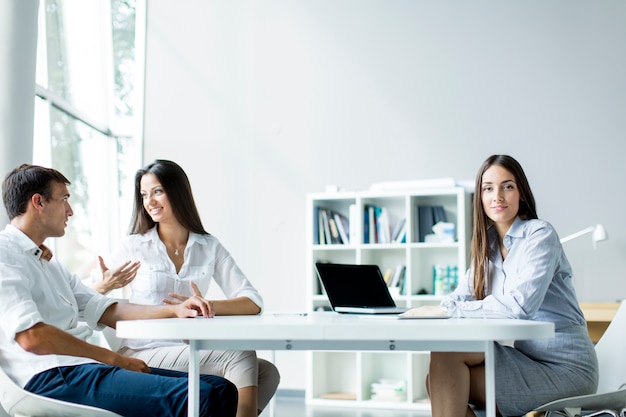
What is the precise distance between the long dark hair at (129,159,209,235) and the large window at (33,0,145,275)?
2526mm

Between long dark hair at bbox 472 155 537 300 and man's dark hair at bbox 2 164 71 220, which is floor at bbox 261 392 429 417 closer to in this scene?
long dark hair at bbox 472 155 537 300

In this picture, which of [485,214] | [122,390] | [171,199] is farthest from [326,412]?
[122,390]

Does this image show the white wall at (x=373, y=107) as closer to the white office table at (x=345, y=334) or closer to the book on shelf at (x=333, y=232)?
the book on shelf at (x=333, y=232)

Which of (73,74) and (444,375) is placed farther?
(73,74)

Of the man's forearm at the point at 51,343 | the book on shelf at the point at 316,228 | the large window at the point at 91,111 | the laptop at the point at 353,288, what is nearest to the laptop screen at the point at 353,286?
the laptop at the point at 353,288

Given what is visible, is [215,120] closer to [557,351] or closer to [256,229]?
[256,229]

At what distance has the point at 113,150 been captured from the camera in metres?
6.66

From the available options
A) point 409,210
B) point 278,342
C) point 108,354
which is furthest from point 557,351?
point 409,210

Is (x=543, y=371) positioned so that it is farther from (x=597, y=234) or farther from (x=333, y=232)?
(x=333, y=232)

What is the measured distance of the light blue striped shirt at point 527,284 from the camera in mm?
2373

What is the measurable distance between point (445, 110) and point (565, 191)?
43.0 inches

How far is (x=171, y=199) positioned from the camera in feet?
9.83

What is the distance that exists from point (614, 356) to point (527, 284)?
63 centimetres

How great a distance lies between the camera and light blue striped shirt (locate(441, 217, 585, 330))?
7.79 ft
